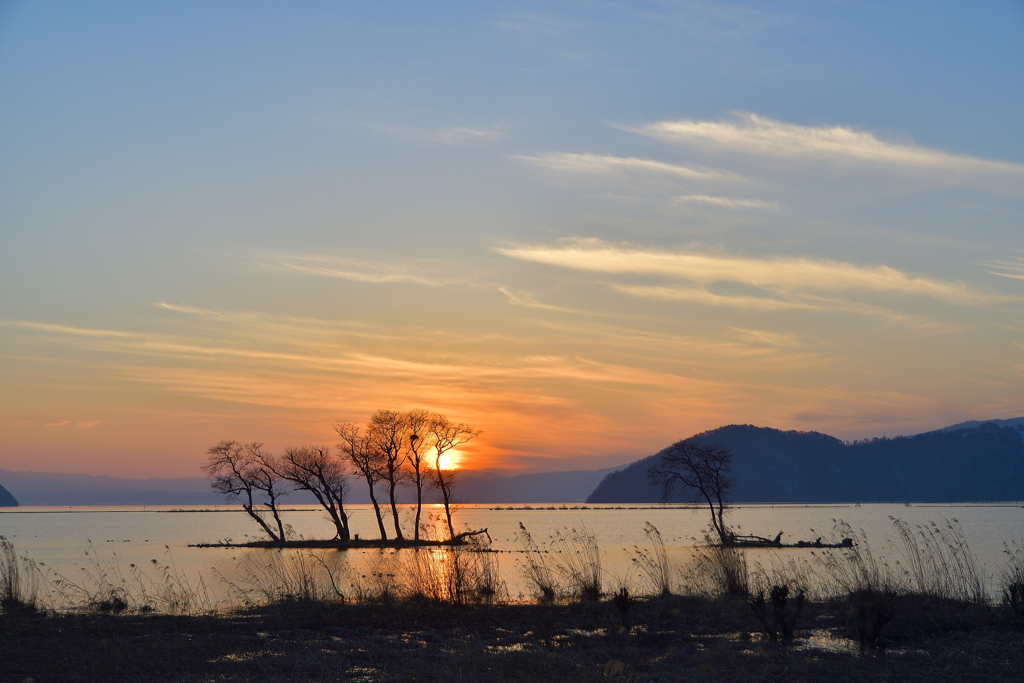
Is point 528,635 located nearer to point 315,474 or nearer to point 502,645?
point 502,645

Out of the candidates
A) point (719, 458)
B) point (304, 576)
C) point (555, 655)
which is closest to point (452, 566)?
point (304, 576)

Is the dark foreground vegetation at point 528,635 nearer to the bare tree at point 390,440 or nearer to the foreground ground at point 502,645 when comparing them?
the foreground ground at point 502,645

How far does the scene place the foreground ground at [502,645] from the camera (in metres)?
11.8

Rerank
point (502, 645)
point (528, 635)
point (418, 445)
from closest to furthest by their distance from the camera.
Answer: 1. point (502, 645)
2. point (528, 635)
3. point (418, 445)

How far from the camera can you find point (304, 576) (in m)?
21.2

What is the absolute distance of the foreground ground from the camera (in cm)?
1181

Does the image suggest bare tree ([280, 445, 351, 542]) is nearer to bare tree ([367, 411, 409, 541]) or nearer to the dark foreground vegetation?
bare tree ([367, 411, 409, 541])

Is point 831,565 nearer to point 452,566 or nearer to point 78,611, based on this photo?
point 452,566

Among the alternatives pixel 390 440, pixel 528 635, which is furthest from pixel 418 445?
pixel 528 635

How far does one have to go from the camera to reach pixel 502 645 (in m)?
14.4

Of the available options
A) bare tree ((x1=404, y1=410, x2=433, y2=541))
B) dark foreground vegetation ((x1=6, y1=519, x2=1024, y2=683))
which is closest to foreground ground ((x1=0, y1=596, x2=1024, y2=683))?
dark foreground vegetation ((x1=6, y1=519, x2=1024, y2=683))

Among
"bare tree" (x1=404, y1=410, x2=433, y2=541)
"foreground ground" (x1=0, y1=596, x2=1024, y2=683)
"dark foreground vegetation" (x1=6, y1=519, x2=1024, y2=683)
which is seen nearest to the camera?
"foreground ground" (x1=0, y1=596, x2=1024, y2=683)

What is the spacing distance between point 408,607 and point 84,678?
7.95 metres

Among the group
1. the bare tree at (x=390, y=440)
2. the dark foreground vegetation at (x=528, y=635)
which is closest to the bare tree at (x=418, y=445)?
the bare tree at (x=390, y=440)
